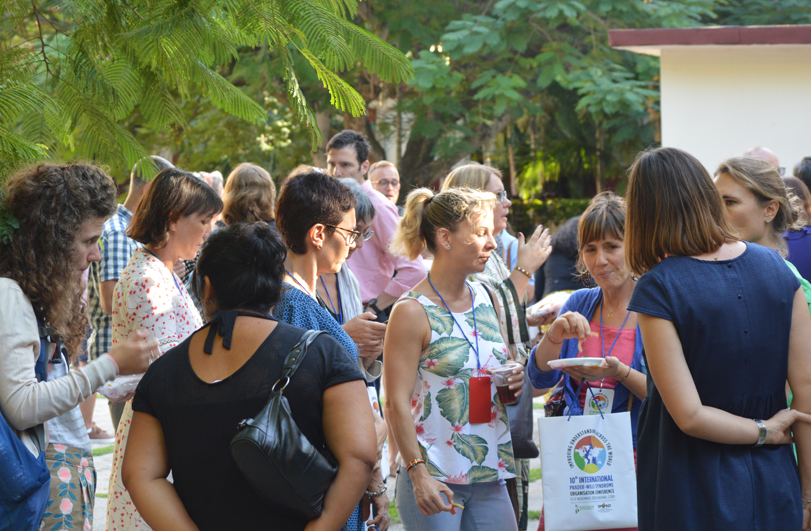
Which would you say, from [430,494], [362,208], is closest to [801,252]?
[362,208]

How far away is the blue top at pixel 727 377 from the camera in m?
2.10

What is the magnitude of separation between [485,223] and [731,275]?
1.15 m

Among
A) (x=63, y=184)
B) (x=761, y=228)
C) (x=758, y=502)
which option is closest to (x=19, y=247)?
(x=63, y=184)

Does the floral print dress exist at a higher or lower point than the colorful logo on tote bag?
higher

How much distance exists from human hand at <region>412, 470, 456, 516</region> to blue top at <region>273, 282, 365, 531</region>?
27 centimetres

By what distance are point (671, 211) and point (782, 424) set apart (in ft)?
2.30

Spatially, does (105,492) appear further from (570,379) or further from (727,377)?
(727,377)

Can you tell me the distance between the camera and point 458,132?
12211 millimetres

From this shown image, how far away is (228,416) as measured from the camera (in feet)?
6.37

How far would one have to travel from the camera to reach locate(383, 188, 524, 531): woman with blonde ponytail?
280 centimetres

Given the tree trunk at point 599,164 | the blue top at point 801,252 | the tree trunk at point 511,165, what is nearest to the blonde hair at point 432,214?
the blue top at point 801,252

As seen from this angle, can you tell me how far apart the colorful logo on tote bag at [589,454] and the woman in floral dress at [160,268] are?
162cm

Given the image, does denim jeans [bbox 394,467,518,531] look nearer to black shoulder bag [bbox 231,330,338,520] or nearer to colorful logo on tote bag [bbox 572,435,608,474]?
colorful logo on tote bag [bbox 572,435,608,474]

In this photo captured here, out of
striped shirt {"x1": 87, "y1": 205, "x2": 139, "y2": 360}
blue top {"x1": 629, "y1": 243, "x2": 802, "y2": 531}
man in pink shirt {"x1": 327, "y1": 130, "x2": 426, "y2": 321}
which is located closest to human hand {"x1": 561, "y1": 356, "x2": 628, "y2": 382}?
blue top {"x1": 629, "y1": 243, "x2": 802, "y2": 531}
